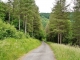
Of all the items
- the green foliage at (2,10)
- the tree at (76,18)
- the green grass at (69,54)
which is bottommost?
the green grass at (69,54)

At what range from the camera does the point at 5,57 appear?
15273mm

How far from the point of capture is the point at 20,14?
185ft

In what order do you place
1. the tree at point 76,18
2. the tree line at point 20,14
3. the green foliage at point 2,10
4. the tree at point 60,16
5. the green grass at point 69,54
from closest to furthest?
the green grass at point 69,54 → the tree at point 76,18 → the tree at point 60,16 → the tree line at point 20,14 → the green foliage at point 2,10

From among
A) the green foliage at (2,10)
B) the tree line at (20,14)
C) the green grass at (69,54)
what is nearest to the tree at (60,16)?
the tree line at (20,14)

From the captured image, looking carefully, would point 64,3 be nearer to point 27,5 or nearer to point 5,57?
point 27,5

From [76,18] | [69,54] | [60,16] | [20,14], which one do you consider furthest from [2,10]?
[69,54]

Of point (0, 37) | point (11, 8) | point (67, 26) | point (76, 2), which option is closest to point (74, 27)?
point (76, 2)

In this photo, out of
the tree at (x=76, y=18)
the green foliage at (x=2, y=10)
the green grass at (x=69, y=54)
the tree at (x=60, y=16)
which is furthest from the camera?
the green foliage at (x=2, y=10)

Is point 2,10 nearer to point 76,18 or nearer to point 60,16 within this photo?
point 60,16

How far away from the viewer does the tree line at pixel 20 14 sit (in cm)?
5333

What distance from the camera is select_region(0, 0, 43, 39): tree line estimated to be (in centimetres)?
5333

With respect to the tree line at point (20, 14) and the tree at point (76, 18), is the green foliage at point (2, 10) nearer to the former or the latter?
the tree line at point (20, 14)

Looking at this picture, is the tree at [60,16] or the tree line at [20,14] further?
the tree line at [20,14]

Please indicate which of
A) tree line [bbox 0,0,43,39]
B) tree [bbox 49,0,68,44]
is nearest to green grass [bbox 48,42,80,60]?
tree [bbox 49,0,68,44]
